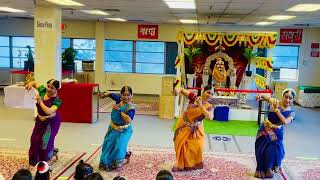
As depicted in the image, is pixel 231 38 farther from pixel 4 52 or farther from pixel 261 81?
pixel 4 52

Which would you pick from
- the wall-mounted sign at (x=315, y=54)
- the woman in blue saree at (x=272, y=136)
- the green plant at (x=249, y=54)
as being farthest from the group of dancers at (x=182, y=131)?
the wall-mounted sign at (x=315, y=54)

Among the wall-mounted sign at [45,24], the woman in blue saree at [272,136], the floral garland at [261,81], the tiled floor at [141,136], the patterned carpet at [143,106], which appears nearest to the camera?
the woman in blue saree at [272,136]

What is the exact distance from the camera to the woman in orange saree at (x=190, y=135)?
209 inches

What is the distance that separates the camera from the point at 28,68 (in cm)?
1270

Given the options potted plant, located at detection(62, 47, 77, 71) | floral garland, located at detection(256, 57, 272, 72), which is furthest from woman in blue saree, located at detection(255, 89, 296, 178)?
potted plant, located at detection(62, 47, 77, 71)

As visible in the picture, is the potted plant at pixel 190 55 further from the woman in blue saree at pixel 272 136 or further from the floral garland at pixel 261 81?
the woman in blue saree at pixel 272 136

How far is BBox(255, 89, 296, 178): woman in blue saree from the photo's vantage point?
5.16 metres

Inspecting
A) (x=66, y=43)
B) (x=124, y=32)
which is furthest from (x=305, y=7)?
(x=66, y=43)

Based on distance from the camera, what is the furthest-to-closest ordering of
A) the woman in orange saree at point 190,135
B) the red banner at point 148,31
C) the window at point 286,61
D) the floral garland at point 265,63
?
1. the red banner at point 148,31
2. the window at point 286,61
3. the floral garland at point 265,63
4. the woman in orange saree at point 190,135

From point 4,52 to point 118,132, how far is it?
414 inches

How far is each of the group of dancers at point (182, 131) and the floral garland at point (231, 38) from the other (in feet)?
15.6

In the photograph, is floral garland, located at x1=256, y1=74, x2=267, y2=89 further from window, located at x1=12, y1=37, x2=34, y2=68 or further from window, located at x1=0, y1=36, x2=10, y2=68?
window, located at x1=0, y1=36, x2=10, y2=68

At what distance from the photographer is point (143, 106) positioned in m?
11.5

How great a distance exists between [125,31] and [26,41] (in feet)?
12.2
